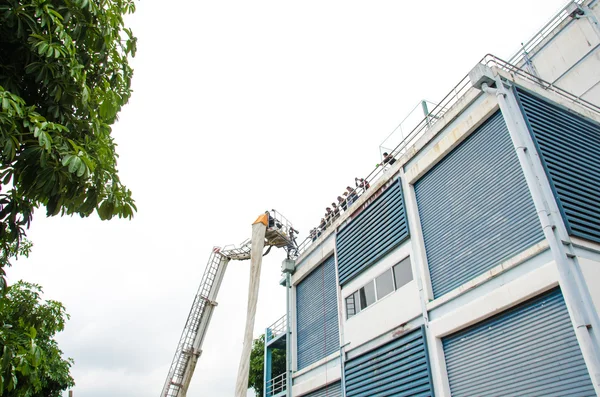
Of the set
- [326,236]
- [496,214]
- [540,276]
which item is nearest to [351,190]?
[326,236]

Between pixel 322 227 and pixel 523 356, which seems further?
pixel 322 227

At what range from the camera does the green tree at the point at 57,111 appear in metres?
5.36

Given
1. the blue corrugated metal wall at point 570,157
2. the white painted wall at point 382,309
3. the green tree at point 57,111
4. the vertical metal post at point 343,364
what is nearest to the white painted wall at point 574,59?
the blue corrugated metal wall at point 570,157

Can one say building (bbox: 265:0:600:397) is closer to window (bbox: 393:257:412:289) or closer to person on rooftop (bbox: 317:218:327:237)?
window (bbox: 393:257:412:289)

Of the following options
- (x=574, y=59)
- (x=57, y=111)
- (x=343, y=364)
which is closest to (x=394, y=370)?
(x=343, y=364)

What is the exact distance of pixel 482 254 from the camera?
12.0 meters

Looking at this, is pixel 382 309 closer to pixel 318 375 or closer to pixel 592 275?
pixel 318 375

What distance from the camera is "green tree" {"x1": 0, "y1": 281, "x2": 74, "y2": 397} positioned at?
17.9ft

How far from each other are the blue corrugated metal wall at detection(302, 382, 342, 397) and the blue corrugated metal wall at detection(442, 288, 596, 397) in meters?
6.11

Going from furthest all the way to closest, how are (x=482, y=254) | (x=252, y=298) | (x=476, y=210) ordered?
1. (x=252, y=298)
2. (x=476, y=210)
3. (x=482, y=254)

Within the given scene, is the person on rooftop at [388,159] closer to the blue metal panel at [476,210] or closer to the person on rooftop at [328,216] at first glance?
the blue metal panel at [476,210]

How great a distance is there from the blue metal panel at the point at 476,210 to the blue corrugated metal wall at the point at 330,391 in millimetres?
6328

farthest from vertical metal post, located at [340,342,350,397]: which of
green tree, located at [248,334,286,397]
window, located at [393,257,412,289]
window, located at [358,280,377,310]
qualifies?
green tree, located at [248,334,286,397]

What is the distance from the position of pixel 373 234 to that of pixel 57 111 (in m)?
12.9
